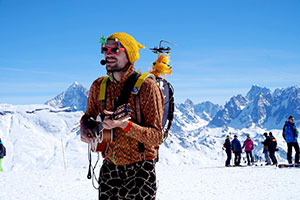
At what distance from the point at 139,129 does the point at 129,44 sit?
0.83 m

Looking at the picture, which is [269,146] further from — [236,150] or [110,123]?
[110,123]

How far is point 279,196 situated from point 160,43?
17.1 ft

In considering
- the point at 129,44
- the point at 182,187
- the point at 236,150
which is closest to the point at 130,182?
the point at 129,44

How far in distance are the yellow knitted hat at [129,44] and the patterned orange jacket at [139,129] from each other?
4.1 inches

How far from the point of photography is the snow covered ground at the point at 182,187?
850 cm

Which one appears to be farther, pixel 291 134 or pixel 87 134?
pixel 291 134

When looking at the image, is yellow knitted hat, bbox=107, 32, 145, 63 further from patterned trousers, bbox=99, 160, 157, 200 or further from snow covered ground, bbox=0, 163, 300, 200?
snow covered ground, bbox=0, 163, 300, 200

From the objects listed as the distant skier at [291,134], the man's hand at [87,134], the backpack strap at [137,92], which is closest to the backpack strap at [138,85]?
the backpack strap at [137,92]

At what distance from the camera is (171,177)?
11805 millimetres

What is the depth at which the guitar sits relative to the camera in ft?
8.95

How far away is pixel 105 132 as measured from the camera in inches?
116

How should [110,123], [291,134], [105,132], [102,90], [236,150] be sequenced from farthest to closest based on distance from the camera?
[236,150], [291,134], [102,90], [105,132], [110,123]

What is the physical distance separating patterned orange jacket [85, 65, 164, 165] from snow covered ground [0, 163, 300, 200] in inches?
222

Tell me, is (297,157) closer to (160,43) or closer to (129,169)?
(160,43)
